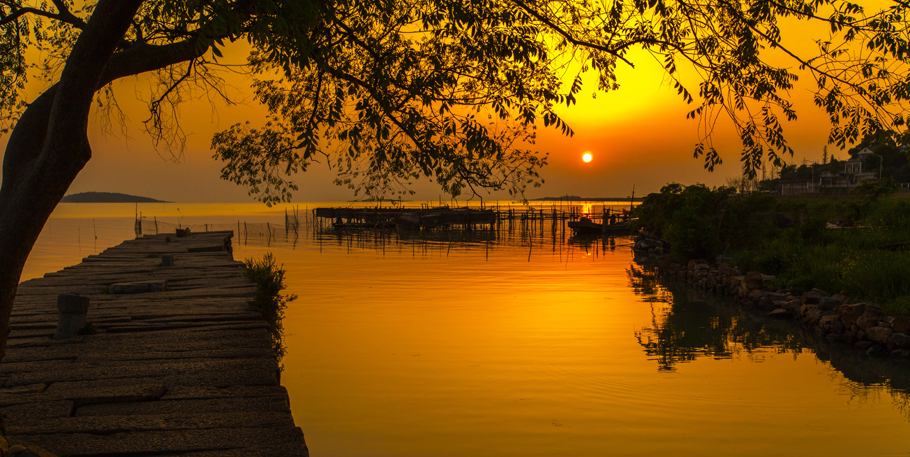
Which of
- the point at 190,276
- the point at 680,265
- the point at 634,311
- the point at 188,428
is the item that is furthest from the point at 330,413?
the point at 680,265

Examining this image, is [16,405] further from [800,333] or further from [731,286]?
[731,286]

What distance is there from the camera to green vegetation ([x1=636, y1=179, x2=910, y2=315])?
49.6 ft

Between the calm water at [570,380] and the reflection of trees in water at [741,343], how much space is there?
5 cm

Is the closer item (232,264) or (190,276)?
(190,276)

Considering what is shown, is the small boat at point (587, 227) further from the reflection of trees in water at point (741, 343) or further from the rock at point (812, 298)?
the rock at point (812, 298)

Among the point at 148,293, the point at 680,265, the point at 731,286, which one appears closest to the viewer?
the point at 148,293

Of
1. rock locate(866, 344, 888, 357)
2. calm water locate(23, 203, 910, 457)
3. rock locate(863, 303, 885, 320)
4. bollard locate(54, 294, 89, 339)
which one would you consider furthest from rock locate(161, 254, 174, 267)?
rock locate(863, 303, 885, 320)

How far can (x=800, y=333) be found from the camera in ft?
47.4

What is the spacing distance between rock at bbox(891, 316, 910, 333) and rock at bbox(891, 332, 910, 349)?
140mm

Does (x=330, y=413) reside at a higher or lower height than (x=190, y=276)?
lower

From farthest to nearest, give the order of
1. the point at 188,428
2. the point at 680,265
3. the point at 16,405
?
1. the point at 680,265
2. the point at 16,405
3. the point at 188,428

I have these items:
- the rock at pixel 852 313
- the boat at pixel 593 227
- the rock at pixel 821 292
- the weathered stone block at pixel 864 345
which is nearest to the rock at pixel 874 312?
the rock at pixel 852 313

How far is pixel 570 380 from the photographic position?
10414 millimetres

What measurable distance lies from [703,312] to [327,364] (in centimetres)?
1126
